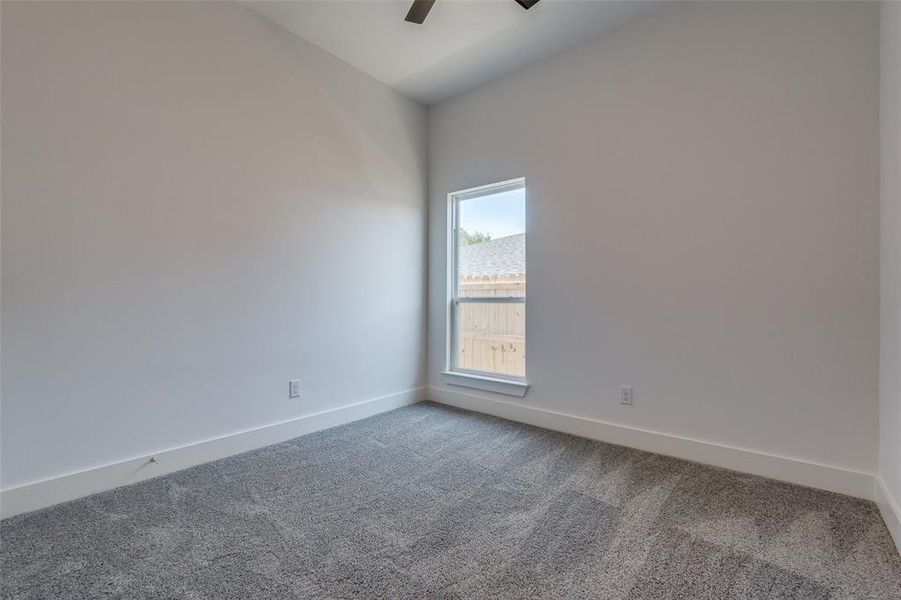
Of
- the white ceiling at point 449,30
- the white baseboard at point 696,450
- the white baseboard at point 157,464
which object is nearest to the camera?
the white baseboard at point 157,464

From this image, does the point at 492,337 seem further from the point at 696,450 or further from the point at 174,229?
the point at 174,229

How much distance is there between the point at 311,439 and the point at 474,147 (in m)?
2.76

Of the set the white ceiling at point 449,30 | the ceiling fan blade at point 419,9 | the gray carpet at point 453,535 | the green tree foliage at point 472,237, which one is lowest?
the gray carpet at point 453,535

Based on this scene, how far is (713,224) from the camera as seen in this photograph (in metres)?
2.35

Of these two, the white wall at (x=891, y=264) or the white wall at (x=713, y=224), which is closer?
the white wall at (x=891, y=264)

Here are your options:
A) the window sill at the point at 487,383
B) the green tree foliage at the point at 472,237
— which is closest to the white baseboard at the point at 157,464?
the window sill at the point at 487,383

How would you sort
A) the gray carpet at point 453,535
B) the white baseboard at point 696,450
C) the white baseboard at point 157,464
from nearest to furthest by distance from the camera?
the gray carpet at point 453,535, the white baseboard at point 157,464, the white baseboard at point 696,450

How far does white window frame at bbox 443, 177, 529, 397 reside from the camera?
10.8 feet

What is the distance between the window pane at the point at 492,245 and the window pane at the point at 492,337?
5.8 inches

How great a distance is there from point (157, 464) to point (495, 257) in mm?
2736

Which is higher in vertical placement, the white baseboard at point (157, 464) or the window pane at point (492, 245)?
the window pane at point (492, 245)

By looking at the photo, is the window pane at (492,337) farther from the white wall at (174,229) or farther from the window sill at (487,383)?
the white wall at (174,229)

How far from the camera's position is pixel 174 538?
162cm

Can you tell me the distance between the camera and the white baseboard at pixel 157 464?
1808 millimetres
